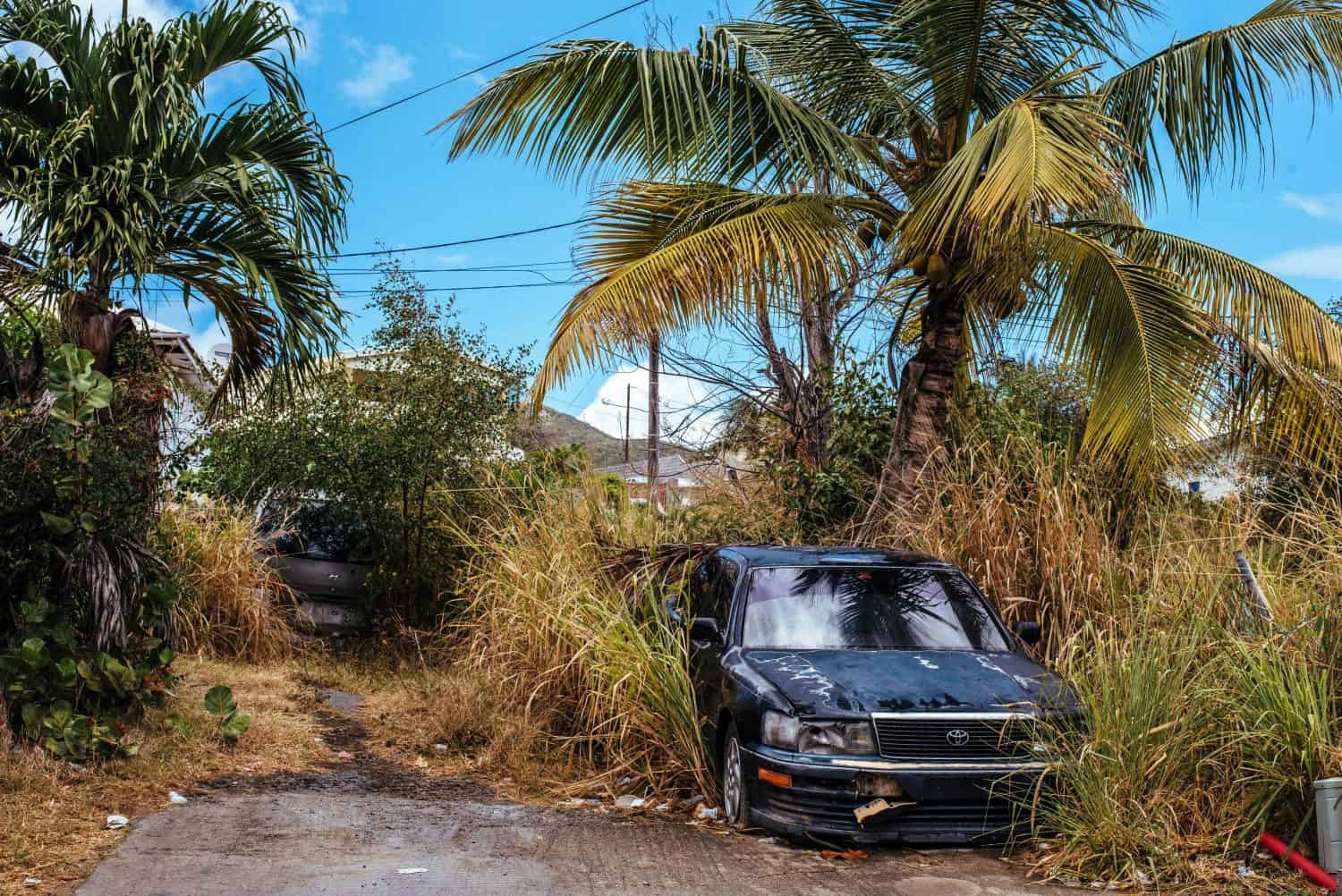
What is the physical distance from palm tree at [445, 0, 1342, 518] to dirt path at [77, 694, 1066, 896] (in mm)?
4139

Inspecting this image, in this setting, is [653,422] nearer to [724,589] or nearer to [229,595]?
[229,595]

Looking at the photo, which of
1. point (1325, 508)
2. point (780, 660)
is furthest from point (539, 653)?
point (1325, 508)

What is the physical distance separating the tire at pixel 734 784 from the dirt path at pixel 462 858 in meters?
0.13

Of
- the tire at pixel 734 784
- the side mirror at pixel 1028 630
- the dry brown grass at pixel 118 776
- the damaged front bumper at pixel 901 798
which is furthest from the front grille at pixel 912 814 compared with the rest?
the dry brown grass at pixel 118 776

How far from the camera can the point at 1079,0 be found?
37.9ft

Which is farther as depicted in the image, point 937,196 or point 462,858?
point 937,196

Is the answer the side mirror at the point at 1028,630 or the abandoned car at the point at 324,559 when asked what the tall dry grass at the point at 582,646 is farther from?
the abandoned car at the point at 324,559

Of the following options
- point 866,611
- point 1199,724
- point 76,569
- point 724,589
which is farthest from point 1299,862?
point 76,569

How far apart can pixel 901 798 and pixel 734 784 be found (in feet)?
3.54

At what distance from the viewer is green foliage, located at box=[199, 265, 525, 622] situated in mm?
14750

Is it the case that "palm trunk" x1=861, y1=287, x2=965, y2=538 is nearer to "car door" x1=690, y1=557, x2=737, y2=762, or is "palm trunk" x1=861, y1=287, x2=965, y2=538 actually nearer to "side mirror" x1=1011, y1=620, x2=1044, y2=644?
"car door" x1=690, y1=557, x2=737, y2=762

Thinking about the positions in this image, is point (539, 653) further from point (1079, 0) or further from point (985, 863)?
point (1079, 0)

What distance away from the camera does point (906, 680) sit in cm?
695

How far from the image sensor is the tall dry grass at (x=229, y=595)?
44.6 ft
